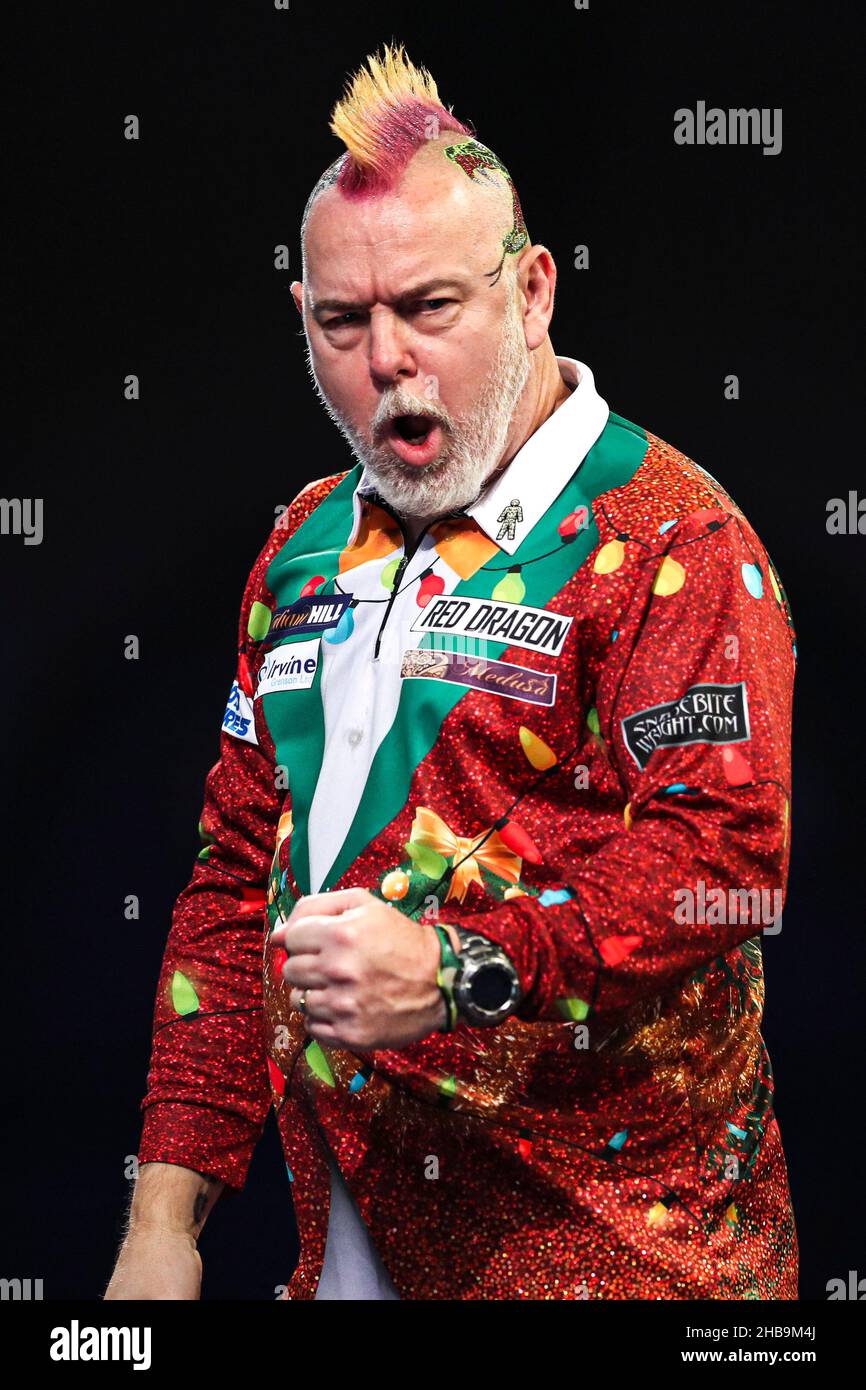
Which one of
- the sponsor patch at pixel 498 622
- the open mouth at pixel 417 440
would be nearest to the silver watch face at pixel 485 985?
the sponsor patch at pixel 498 622

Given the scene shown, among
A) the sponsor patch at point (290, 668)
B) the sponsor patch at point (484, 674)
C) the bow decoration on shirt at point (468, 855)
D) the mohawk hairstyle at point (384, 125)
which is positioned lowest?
the bow decoration on shirt at point (468, 855)

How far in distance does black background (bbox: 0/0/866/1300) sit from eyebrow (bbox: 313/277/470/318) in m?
1.25

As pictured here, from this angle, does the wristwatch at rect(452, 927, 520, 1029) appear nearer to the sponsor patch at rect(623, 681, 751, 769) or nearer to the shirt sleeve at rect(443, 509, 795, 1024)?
the shirt sleeve at rect(443, 509, 795, 1024)

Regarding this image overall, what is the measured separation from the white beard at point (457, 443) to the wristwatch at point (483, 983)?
1.85 ft

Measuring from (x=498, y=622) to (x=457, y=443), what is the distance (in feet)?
0.66

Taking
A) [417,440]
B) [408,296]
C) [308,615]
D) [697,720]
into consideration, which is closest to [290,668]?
[308,615]

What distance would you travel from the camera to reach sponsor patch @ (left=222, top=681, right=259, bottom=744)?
2.29 meters

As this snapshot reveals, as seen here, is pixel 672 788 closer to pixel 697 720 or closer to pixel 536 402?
pixel 697 720

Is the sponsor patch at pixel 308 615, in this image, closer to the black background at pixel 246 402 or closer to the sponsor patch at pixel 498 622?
the sponsor patch at pixel 498 622

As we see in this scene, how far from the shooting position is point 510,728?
196 cm

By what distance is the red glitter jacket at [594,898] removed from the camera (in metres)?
1.80

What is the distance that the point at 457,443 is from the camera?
208cm

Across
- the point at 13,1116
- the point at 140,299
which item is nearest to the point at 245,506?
the point at 140,299

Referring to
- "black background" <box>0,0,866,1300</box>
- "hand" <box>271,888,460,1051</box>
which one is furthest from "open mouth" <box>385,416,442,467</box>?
"black background" <box>0,0,866,1300</box>
